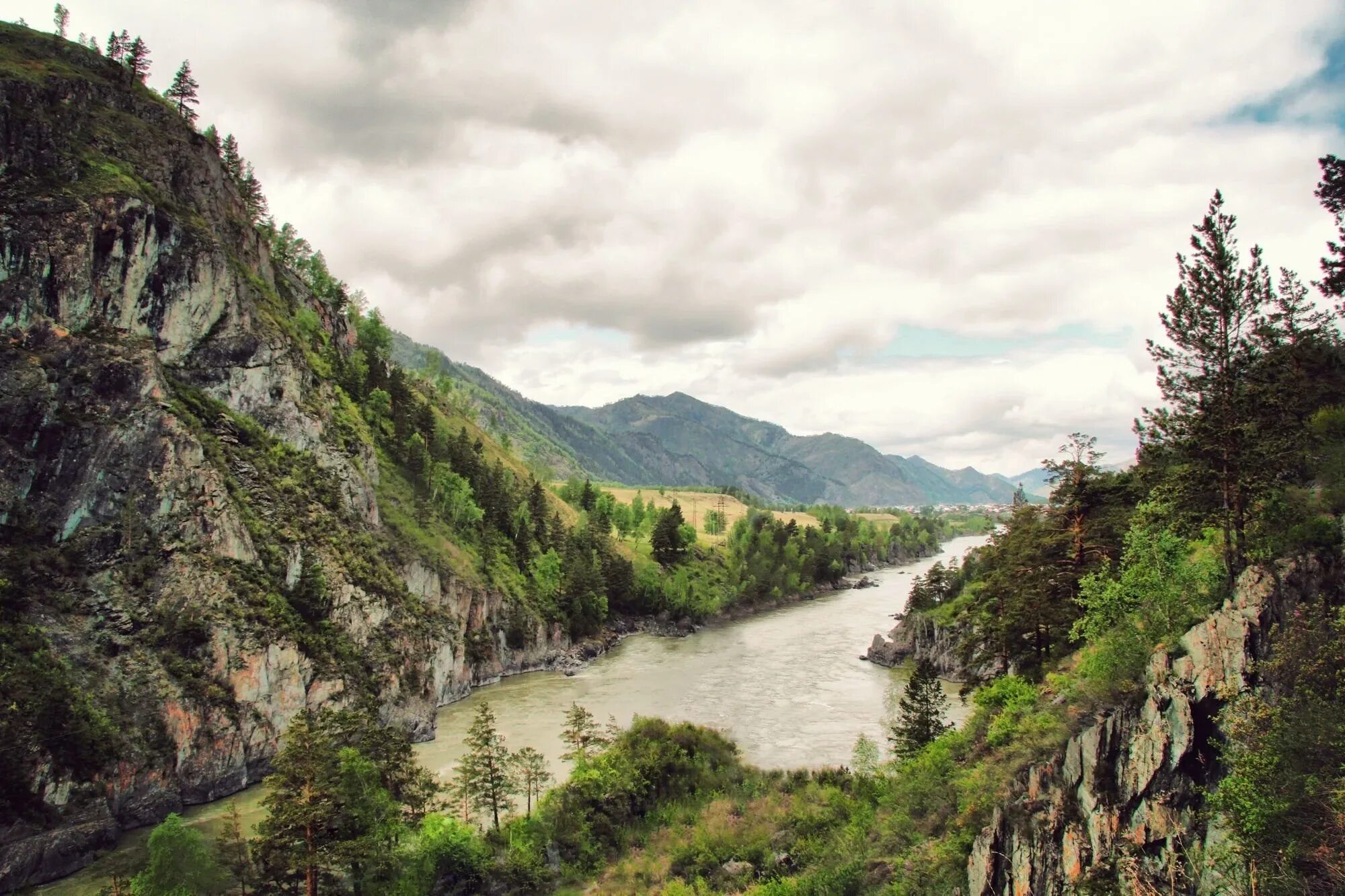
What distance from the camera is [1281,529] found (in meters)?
17.0

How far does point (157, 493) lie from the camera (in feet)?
147

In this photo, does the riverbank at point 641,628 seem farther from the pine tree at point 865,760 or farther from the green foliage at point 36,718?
the pine tree at point 865,760

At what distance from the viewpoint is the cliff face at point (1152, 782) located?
14.1 m

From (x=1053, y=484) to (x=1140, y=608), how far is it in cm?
1531

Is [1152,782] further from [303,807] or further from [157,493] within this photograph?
[157,493]

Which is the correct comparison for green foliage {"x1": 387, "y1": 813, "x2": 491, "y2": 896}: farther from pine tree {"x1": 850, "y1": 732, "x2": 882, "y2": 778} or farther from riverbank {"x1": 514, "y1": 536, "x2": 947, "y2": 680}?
riverbank {"x1": 514, "y1": 536, "x2": 947, "y2": 680}

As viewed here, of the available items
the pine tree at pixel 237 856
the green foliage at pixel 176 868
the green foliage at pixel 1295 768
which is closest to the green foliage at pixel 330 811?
the pine tree at pixel 237 856

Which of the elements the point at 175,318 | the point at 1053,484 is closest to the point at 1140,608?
the point at 1053,484

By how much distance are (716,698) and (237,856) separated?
40.1 m

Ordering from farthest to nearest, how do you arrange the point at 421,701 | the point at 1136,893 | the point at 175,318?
the point at 421,701 < the point at 175,318 < the point at 1136,893

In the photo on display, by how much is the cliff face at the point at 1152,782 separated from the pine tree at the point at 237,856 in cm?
3015

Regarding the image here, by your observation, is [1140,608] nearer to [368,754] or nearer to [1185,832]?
[1185,832]

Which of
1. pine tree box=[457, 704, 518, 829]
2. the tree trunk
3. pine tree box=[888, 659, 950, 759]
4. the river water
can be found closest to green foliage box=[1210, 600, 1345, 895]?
pine tree box=[888, 659, 950, 759]

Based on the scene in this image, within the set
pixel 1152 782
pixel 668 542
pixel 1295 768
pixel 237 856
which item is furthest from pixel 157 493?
pixel 668 542
